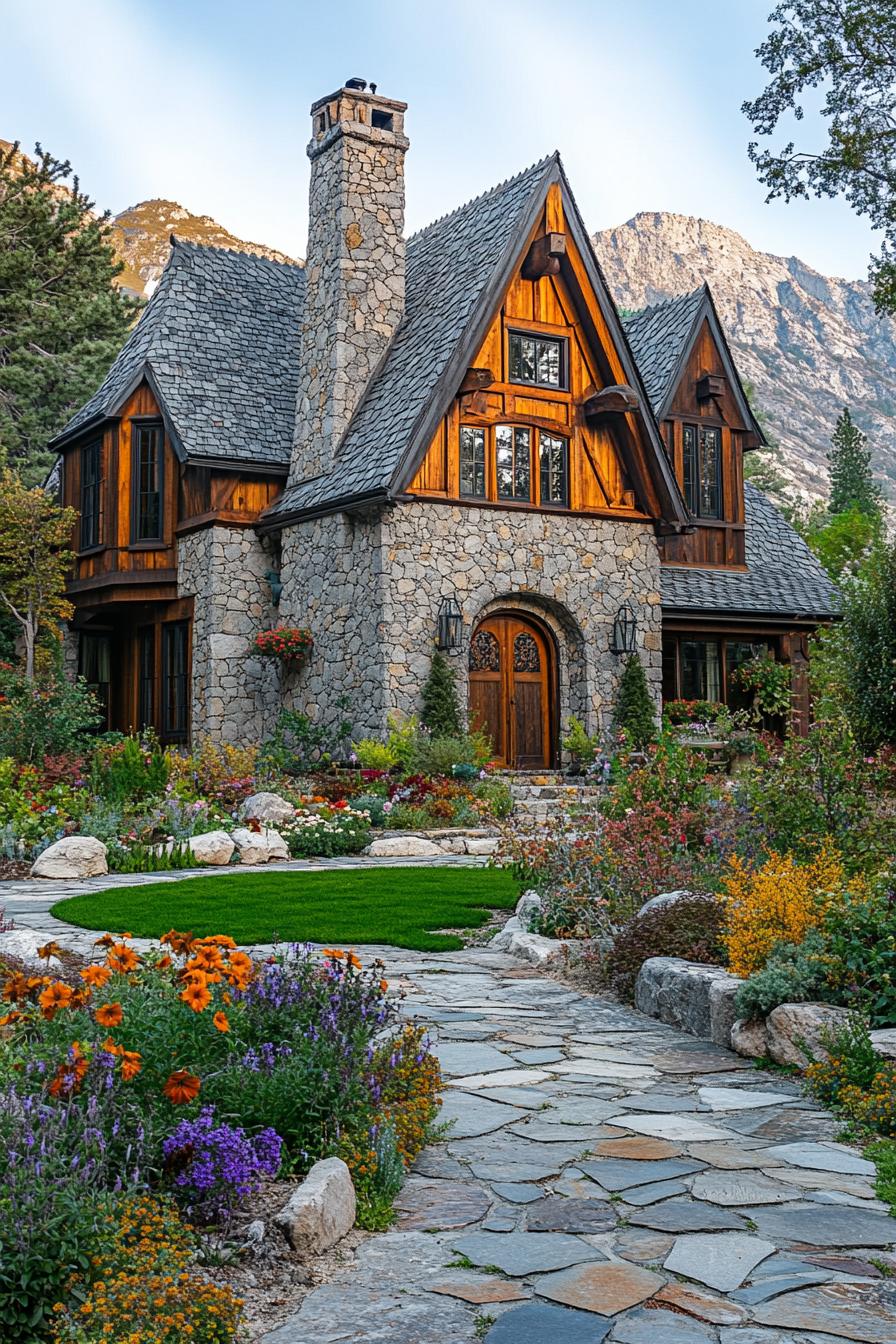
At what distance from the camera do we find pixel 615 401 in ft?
63.2

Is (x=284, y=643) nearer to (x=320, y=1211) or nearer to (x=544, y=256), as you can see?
(x=544, y=256)

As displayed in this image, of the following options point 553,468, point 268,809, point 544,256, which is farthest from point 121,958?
point 544,256

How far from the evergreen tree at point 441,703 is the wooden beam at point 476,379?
3935 millimetres

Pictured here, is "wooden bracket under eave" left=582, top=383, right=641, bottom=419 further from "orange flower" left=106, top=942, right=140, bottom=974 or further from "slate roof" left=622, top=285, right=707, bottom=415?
"orange flower" left=106, top=942, right=140, bottom=974

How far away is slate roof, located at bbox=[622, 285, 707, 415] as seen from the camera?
22359mm

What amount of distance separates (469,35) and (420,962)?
11.6 meters

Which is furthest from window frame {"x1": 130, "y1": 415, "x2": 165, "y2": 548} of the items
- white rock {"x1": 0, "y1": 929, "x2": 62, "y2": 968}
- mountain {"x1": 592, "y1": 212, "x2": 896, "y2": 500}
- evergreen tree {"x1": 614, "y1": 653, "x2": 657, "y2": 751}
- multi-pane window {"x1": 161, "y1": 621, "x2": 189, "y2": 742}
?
mountain {"x1": 592, "y1": 212, "x2": 896, "y2": 500}

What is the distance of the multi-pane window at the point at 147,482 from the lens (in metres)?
21.2

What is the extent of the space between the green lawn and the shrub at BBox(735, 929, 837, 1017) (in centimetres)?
306

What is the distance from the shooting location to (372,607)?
17.8m

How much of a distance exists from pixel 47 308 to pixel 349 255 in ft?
57.0

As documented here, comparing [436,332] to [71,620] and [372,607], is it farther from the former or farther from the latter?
[71,620]

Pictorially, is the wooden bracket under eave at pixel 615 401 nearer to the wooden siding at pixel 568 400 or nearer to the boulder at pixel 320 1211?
the wooden siding at pixel 568 400

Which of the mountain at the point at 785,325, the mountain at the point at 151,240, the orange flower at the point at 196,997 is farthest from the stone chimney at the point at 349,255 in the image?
the mountain at the point at 151,240
